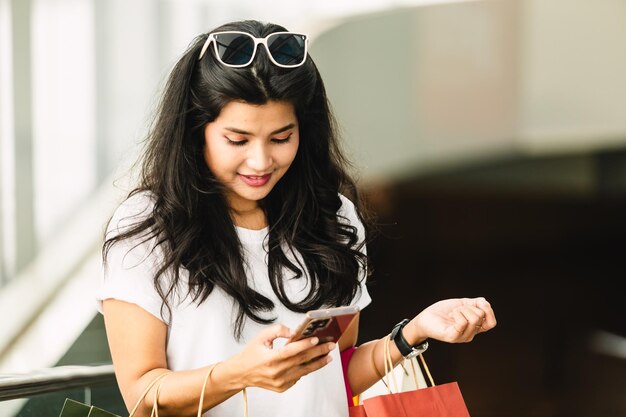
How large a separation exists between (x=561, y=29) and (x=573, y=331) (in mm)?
3581

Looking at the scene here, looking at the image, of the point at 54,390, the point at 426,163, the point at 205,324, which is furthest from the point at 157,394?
the point at 426,163

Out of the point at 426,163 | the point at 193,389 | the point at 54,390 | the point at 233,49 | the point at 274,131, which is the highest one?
the point at 233,49

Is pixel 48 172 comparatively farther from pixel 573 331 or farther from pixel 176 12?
pixel 573 331

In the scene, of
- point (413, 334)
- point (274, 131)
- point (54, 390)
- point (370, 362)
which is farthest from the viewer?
point (54, 390)

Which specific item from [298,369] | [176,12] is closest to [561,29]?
[176,12]

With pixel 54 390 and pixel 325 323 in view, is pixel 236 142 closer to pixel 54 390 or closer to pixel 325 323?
pixel 325 323

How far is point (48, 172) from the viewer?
245 inches

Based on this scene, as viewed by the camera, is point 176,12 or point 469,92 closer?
point 176,12

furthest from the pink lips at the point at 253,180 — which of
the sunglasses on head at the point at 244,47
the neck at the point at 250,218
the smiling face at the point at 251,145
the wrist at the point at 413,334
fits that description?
the wrist at the point at 413,334

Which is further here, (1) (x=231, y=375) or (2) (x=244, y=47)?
(2) (x=244, y=47)

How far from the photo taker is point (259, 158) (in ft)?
6.50

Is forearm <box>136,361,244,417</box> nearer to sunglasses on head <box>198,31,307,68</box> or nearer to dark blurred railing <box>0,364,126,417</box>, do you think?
sunglasses on head <box>198,31,307,68</box>

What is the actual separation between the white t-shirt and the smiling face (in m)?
0.18

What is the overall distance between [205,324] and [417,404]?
1.57ft
